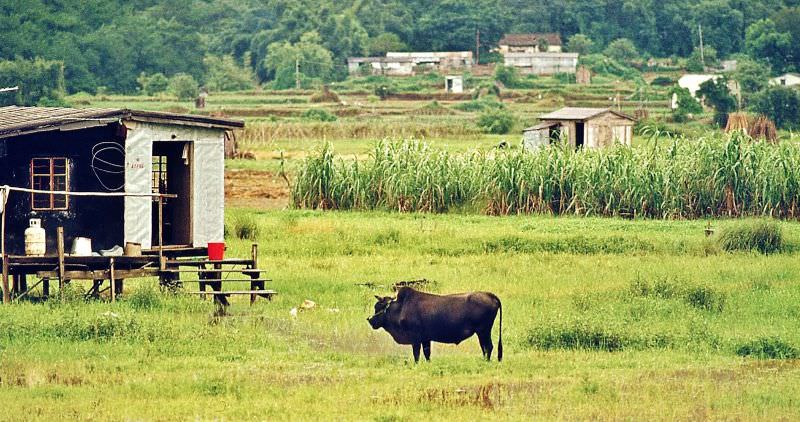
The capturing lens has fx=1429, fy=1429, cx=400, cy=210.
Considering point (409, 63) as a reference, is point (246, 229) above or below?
below

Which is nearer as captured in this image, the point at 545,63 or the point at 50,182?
the point at 50,182

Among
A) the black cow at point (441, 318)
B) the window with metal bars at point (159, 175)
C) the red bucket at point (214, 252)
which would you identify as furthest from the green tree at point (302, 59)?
the black cow at point (441, 318)

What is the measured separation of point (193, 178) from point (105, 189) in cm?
141

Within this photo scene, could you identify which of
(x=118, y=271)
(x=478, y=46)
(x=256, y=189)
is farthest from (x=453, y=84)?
(x=118, y=271)

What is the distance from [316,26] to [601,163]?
3335 inches

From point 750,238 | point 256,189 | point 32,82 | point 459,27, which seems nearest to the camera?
point 750,238

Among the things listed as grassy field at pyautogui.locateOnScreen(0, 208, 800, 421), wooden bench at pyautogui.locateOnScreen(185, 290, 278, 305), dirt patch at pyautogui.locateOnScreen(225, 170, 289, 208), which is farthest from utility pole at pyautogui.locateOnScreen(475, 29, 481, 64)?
wooden bench at pyautogui.locateOnScreen(185, 290, 278, 305)

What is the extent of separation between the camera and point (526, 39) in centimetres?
11350

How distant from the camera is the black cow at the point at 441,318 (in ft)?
50.9

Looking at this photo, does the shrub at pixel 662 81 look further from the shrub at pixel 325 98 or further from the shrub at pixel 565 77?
the shrub at pixel 325 98

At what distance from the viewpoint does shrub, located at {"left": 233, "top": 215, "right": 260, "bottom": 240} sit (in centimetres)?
2789

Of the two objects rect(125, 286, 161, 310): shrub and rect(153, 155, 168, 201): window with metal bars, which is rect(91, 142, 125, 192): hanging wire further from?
rect(125, 286, 161, 310): shrub

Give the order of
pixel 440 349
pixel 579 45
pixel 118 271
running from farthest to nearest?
pixel 579 45, pixel 118 271, pixel 440 349

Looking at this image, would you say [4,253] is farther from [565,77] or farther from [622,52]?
[622,52]
